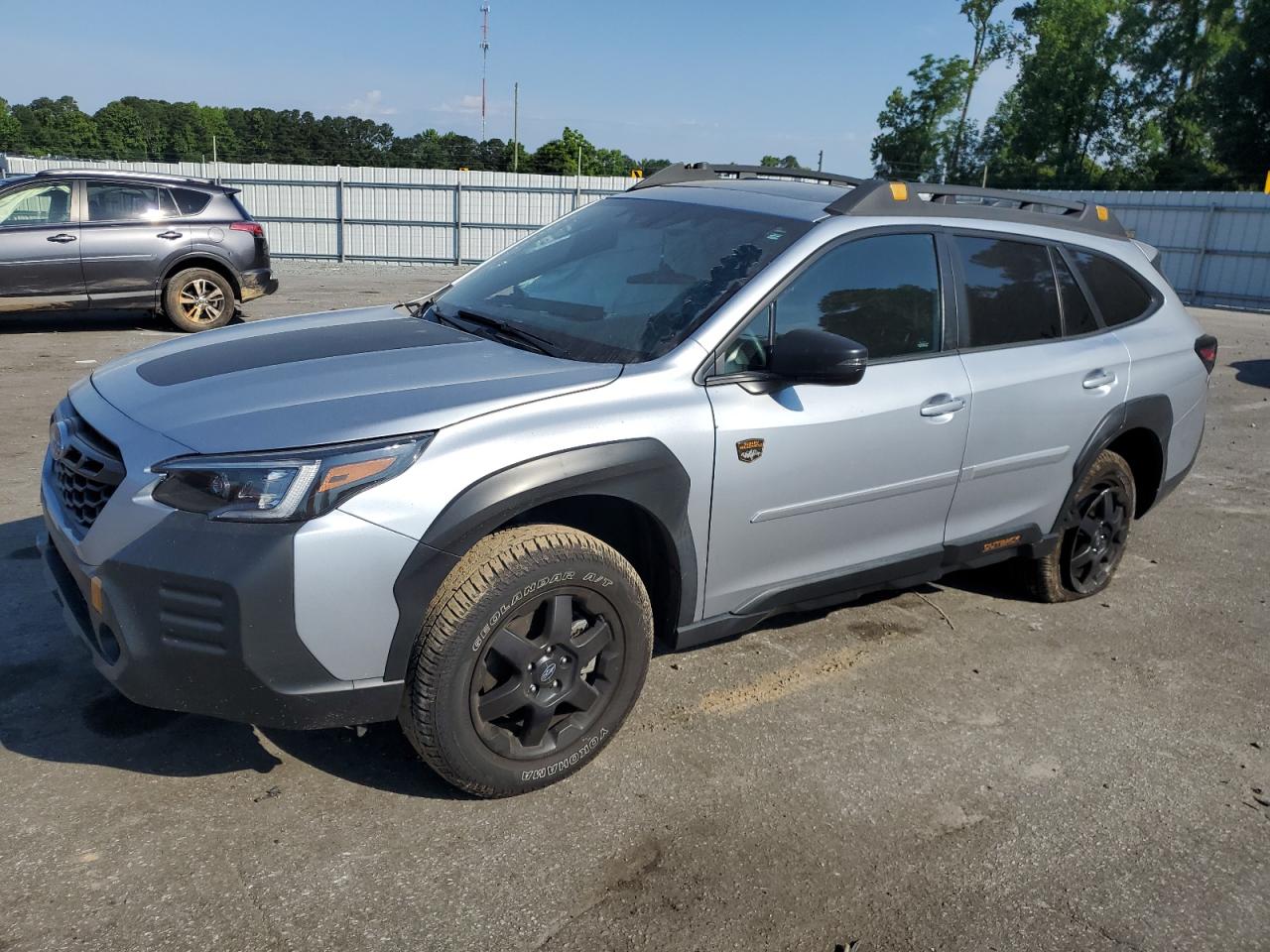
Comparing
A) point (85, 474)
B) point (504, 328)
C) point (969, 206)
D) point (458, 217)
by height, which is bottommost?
point (85, 474)

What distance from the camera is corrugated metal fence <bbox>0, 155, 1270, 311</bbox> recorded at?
22.3 metres

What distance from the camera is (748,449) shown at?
3.26m

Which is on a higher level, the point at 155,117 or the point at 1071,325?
the point at 155,117

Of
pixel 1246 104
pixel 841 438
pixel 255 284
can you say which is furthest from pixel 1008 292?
pixel 1246 104

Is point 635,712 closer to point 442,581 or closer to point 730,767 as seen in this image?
point 730,767

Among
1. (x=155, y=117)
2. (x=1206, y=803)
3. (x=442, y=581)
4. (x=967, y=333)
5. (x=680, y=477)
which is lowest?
(x=1206, y=803)

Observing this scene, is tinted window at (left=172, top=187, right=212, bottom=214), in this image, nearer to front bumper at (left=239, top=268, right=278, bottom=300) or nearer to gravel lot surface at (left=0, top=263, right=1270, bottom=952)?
front bumper at (left=239, top=268, right=278, bottom=300)

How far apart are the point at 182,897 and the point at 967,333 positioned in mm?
3251

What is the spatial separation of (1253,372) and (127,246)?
12.9m

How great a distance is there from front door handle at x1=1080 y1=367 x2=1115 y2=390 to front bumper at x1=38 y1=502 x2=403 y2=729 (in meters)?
3.19

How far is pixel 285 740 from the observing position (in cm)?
329

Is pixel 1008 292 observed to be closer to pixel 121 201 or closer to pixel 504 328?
pixel 504 328

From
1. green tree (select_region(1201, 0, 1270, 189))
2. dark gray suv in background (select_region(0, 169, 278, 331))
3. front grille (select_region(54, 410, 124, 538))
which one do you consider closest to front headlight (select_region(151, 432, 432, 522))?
front grille (select_region(54, 410, 124, 538))

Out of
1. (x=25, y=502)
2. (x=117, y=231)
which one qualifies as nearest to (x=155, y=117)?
(x=117, y=231)
